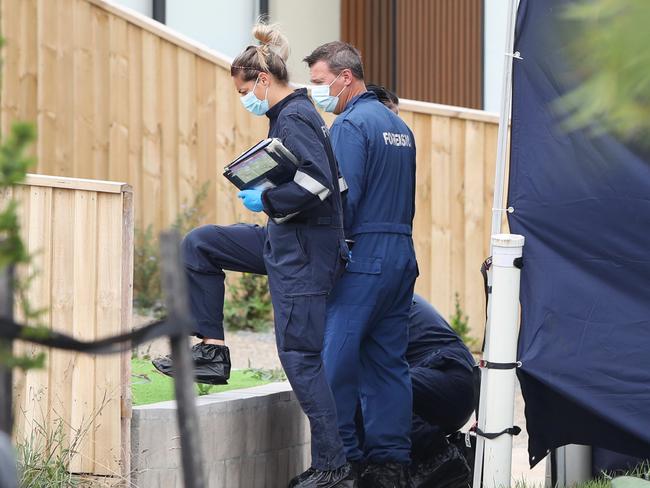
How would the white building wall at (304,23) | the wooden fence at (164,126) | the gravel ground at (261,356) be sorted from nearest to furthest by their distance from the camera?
the gravel ground at (261,356) < the wooden fence at (164,126) < the white building wall at (304,23)

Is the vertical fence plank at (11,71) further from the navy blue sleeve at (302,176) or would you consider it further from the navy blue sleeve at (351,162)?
the navy blue sleeve at (302,176)

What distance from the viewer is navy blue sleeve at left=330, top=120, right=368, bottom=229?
17.6ft

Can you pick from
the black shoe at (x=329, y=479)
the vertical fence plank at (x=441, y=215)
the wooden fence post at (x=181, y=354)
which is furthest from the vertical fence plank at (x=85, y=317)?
the vertical fence plank at (x=441, y=215)

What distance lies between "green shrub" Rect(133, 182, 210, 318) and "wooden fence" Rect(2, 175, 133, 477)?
4648mm

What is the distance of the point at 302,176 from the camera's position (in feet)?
16.0

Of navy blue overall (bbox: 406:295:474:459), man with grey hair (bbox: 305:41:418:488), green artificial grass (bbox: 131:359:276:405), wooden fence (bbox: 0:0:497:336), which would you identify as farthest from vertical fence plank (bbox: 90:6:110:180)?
man with grey hair (bbox: 305:41:418:488)

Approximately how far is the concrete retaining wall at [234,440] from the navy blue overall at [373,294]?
433mm

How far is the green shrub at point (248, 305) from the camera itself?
9.73 m

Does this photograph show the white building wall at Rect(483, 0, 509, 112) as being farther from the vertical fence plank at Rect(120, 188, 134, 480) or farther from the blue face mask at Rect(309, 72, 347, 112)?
the vertical fence plank at Rect(120, 188, 134, 480)

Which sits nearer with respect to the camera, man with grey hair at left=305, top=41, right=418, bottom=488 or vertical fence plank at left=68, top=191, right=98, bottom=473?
vertical fence plank at left=68, top=191, right=98, bottom=473

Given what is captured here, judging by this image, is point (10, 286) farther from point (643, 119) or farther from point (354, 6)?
point (354, 6)

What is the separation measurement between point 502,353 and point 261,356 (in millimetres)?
4068

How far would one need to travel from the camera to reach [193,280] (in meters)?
5.42

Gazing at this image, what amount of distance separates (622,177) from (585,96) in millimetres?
3283
